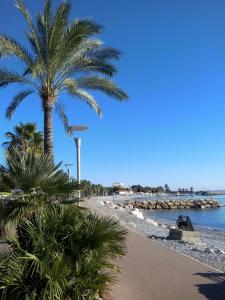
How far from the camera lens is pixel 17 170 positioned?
8.19m

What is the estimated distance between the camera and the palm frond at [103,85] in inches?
635

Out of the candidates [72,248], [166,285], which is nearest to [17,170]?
[72,248]

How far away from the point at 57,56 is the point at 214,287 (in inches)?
382

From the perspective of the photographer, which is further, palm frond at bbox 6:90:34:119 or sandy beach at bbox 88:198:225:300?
palm frond at bbox 6:90:34:119

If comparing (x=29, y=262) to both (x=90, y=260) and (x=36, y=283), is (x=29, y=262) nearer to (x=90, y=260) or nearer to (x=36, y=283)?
(x=36, y=283)

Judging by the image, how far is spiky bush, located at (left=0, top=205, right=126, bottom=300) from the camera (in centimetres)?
612

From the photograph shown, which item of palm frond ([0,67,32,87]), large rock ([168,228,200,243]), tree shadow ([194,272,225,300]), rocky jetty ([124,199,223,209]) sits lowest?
tree shadow ([194,272,225,300])

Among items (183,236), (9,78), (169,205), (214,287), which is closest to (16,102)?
(9,78)

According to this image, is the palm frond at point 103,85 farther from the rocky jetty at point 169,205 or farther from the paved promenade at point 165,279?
the rocky jetty at point 169,205

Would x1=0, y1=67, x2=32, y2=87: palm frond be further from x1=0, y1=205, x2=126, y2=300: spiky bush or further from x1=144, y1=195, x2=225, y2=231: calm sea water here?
x1=144, y1=195, x2=225, y2=231: calm sea water

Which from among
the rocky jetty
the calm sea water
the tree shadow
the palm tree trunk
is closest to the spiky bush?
the tree shadow

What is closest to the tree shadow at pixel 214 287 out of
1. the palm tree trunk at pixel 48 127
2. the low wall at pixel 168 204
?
the palm tree trunk at pixel 48 127

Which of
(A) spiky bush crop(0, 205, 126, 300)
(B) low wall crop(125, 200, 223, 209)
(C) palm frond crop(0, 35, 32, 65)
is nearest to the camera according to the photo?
(A) spiky bush crop(0, 205, 126, 300)

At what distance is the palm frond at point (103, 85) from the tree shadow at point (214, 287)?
9.30 metres
